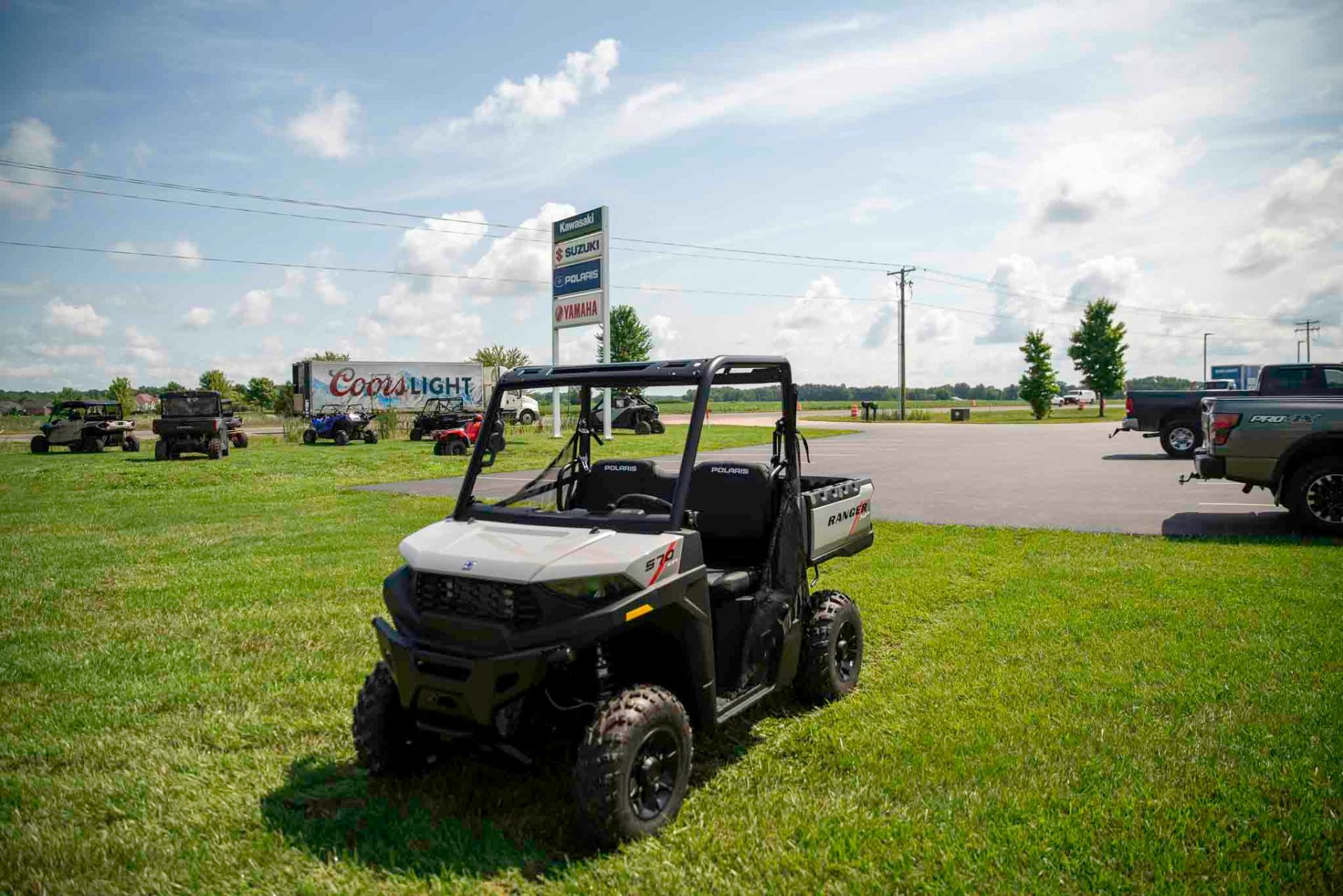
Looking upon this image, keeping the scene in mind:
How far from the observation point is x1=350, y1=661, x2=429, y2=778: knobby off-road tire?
3859 millimetres

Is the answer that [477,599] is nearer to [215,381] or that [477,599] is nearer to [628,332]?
[628,332]

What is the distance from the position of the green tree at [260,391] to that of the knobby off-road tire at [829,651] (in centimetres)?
10539

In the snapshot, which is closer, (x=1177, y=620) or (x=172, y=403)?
(x=1177, y=620)

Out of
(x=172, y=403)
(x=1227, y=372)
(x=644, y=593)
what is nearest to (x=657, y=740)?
(x=644, y=593)

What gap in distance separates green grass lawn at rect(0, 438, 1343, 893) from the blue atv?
25.1m

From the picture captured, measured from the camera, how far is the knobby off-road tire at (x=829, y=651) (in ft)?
15.9

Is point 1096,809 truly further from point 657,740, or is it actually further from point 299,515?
point 299,515

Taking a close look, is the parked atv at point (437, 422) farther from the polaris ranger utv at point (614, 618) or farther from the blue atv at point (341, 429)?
the polaris ranger utv at point (614, 618)

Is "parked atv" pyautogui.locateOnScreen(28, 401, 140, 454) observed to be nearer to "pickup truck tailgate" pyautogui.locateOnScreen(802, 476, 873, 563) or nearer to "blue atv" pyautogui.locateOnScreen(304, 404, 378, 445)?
"blue atv" pyautogui.locateOnScreen(304, 404, 378, 445)

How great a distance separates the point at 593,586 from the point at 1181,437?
20662 millimetres

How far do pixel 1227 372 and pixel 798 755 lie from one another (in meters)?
66.1

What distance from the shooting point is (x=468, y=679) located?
3.30m

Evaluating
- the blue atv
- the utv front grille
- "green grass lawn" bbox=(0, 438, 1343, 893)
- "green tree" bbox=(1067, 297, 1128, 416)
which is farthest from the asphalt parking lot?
"green tree" bbox=(1067, 297, 1128, 416)

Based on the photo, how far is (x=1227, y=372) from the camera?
5862cm
